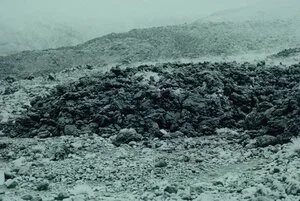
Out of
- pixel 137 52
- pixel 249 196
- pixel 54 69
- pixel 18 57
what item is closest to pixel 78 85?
pixel 249 196

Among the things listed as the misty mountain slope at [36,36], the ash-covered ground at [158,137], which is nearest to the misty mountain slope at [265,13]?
the misty mountain slope at [36,36]

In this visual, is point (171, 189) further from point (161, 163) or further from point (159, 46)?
point (159, 46)

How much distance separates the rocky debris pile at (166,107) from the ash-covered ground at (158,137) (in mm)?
23

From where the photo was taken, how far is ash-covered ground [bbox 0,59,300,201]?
6.03m

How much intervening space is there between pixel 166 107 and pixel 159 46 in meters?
12.7

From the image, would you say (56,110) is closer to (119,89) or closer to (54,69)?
(119,89)

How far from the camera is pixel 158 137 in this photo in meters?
8.13

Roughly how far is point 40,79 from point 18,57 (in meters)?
7.36

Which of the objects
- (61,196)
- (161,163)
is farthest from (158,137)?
(61,196)

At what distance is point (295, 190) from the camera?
5.28 meters

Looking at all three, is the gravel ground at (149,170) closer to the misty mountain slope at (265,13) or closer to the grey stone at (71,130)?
the grey stone at (71,130)

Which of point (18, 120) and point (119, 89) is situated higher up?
point (119, 89)

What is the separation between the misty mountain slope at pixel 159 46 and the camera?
19188 mm

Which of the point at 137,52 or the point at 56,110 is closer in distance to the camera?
the point at 56,110
